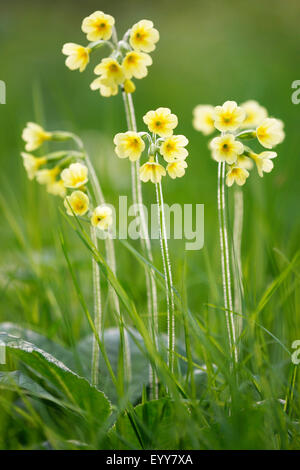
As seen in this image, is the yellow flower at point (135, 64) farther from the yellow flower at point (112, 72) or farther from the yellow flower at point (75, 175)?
the yellow flower at point (75, 175)

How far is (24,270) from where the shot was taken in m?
2.35

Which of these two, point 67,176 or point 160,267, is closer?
point 67,176

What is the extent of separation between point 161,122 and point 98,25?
39 centimetres

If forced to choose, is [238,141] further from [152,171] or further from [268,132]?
[152,171]

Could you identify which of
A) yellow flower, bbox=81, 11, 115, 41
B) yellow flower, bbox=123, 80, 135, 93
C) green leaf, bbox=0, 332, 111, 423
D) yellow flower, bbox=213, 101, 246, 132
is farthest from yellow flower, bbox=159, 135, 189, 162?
green leaf, bbox=0, 332, 111, 423

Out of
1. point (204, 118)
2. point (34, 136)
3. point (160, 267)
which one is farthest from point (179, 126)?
point (34, 136)

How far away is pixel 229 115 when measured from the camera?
4.37ft

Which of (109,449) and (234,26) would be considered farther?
(234,26)

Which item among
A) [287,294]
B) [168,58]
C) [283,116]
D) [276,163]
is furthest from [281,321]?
[168,58]

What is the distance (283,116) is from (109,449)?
3230 mm

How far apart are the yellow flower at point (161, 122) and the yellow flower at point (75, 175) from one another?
0.90ft

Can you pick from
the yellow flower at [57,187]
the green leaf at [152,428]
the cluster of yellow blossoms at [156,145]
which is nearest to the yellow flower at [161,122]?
the cluster of yellow blossoms at [156,145]

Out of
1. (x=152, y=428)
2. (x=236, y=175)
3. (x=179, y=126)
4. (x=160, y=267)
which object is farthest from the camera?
(x=179, y=126)
